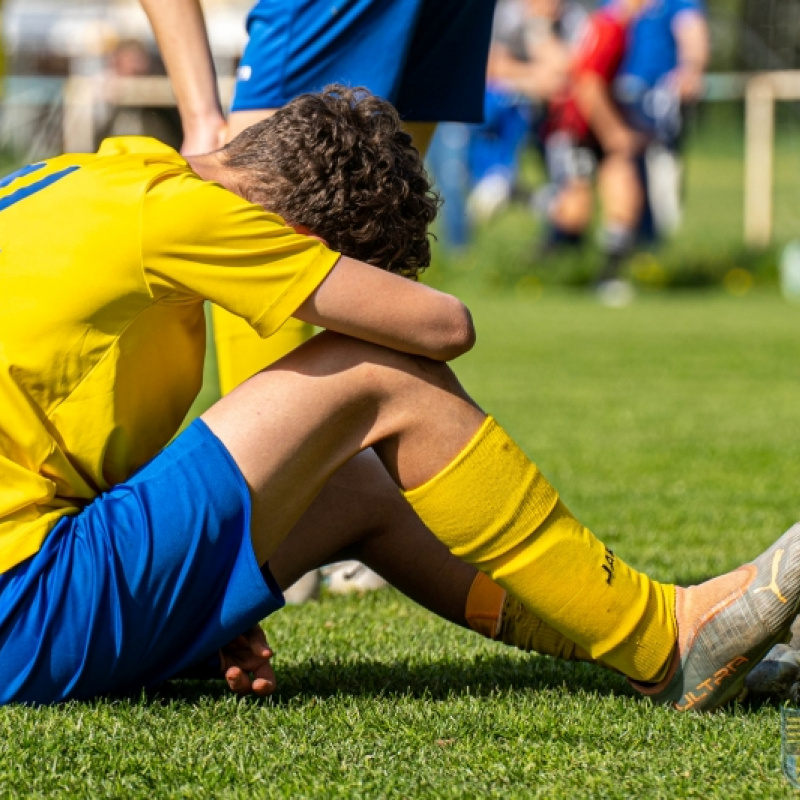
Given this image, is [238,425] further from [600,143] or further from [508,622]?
[600,143]

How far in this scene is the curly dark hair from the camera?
2.15 m

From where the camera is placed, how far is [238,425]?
212 cm

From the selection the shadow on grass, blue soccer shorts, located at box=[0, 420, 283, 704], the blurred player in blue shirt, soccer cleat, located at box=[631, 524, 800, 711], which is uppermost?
blue soccer shorts, located at box=[0, 420, 283, 704]

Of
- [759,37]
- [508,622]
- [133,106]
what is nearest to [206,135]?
[508,622]

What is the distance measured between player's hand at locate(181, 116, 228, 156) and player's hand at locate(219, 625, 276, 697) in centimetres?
107

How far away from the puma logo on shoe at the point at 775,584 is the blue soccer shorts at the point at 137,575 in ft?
2.35

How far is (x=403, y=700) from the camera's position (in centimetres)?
238

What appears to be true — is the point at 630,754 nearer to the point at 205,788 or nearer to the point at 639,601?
the point at 639,601

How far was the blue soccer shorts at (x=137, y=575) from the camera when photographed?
6.85 feet

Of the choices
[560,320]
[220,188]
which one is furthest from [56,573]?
[560,320]

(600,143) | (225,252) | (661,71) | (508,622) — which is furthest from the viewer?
(600,143)

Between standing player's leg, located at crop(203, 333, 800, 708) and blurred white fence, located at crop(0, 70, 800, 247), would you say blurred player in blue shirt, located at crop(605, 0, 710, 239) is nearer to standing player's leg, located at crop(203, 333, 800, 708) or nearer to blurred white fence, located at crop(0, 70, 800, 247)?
blurred white fence, located at crop(0, 70, 800, 247)

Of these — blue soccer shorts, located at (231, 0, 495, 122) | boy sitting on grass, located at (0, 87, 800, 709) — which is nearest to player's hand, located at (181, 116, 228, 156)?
blue soccer shorts, located at (231, 0, 495, 122)

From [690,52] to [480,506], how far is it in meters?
10.4
